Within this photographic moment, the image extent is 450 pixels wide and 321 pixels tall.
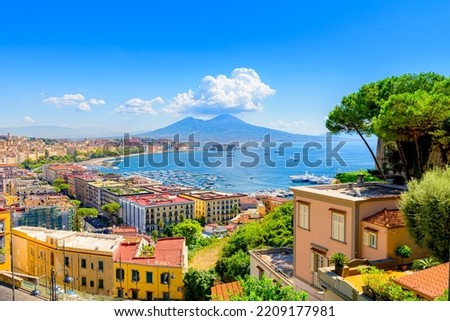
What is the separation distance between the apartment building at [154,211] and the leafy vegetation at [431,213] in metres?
27.4

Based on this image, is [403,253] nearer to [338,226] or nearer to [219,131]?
[338,226]

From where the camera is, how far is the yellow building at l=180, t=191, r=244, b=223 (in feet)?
107

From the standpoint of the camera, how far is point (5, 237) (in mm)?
7188

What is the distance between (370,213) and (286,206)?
18.6 ft

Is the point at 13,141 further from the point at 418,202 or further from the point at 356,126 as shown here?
the point at 418,202

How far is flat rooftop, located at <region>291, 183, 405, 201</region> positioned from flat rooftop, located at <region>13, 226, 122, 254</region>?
510cm

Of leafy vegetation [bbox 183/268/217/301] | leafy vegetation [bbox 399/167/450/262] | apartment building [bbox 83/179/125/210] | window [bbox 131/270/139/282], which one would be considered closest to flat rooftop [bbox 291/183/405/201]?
leafy vegetation [bbox 399/167/450/262]

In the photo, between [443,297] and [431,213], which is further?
[431,213]

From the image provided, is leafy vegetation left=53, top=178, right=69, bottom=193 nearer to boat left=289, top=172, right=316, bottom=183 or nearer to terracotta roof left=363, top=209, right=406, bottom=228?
boat left=289, top=172, right=316, bottom=183

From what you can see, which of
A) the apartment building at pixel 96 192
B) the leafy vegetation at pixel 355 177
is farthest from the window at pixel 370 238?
the apartment building at pixel 96 192

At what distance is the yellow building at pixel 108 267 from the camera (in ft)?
28.1

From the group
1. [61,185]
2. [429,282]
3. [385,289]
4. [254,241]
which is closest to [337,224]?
[385,289]

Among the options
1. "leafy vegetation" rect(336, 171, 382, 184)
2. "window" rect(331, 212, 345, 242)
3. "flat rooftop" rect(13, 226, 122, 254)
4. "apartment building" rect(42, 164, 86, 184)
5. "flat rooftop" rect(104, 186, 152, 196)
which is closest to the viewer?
"window" rect(331, 212, 345, 242)

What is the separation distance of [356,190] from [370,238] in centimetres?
93
